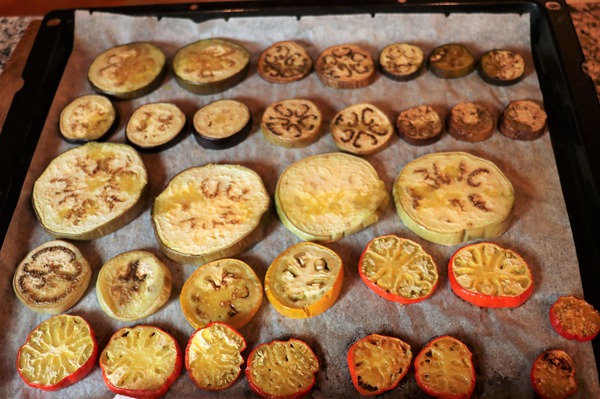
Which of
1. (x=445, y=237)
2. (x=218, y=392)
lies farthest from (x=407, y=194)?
(x=218, y=392)

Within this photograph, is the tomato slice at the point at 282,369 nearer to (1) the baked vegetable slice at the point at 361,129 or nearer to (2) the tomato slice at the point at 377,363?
(2) the tomato slice at the point at 377,363

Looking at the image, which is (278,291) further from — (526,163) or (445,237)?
(526,163)

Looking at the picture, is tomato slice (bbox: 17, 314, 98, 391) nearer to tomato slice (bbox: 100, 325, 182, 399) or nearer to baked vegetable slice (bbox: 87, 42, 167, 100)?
tomato slice (bbox: 100, 325, 182, 399)

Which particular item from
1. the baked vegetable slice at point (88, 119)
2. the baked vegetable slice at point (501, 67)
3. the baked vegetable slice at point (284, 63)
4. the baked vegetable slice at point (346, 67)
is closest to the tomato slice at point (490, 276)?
the baked vegetable slice at point (501, 67)

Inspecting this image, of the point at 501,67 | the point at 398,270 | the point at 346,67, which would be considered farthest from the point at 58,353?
the point at 501,67

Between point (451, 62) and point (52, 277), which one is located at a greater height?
point (451, 62)

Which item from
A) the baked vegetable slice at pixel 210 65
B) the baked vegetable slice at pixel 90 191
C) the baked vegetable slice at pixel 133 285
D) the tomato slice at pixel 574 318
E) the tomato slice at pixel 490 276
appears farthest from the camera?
the baked vegetable slice at pixel 210 65

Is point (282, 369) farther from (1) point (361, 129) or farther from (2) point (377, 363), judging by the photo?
(1) point (361, 129)
